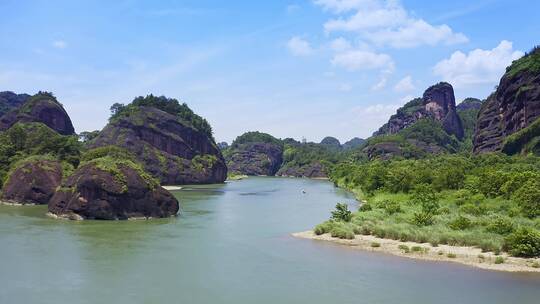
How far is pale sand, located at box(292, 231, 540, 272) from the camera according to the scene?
38094mm

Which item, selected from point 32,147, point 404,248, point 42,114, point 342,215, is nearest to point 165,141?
point 42,114

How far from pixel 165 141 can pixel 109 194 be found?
354 ft

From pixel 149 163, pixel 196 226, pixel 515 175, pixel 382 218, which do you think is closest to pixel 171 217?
pixel 196 226

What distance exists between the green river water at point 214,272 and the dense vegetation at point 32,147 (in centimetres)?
4157

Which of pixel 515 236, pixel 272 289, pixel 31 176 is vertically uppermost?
pixel 31 176

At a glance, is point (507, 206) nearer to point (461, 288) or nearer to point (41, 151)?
point (461, 288)

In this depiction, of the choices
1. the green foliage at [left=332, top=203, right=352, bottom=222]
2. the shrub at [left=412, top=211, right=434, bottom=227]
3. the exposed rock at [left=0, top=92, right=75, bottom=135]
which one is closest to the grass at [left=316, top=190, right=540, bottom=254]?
the shrub at [left=412, top=211, right=434, bottom=227]

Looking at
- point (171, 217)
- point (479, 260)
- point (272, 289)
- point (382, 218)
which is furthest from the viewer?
point (171, 217)

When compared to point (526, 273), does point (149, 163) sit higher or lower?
higher

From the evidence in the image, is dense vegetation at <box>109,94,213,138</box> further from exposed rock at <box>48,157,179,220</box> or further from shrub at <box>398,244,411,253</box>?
shrub at <box>398,244,411,253</box>

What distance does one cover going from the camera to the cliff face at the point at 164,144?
157 meters

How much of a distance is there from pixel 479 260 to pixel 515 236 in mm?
3884

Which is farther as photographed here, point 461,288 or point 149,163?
point 149,163

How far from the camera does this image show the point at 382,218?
55219mm
